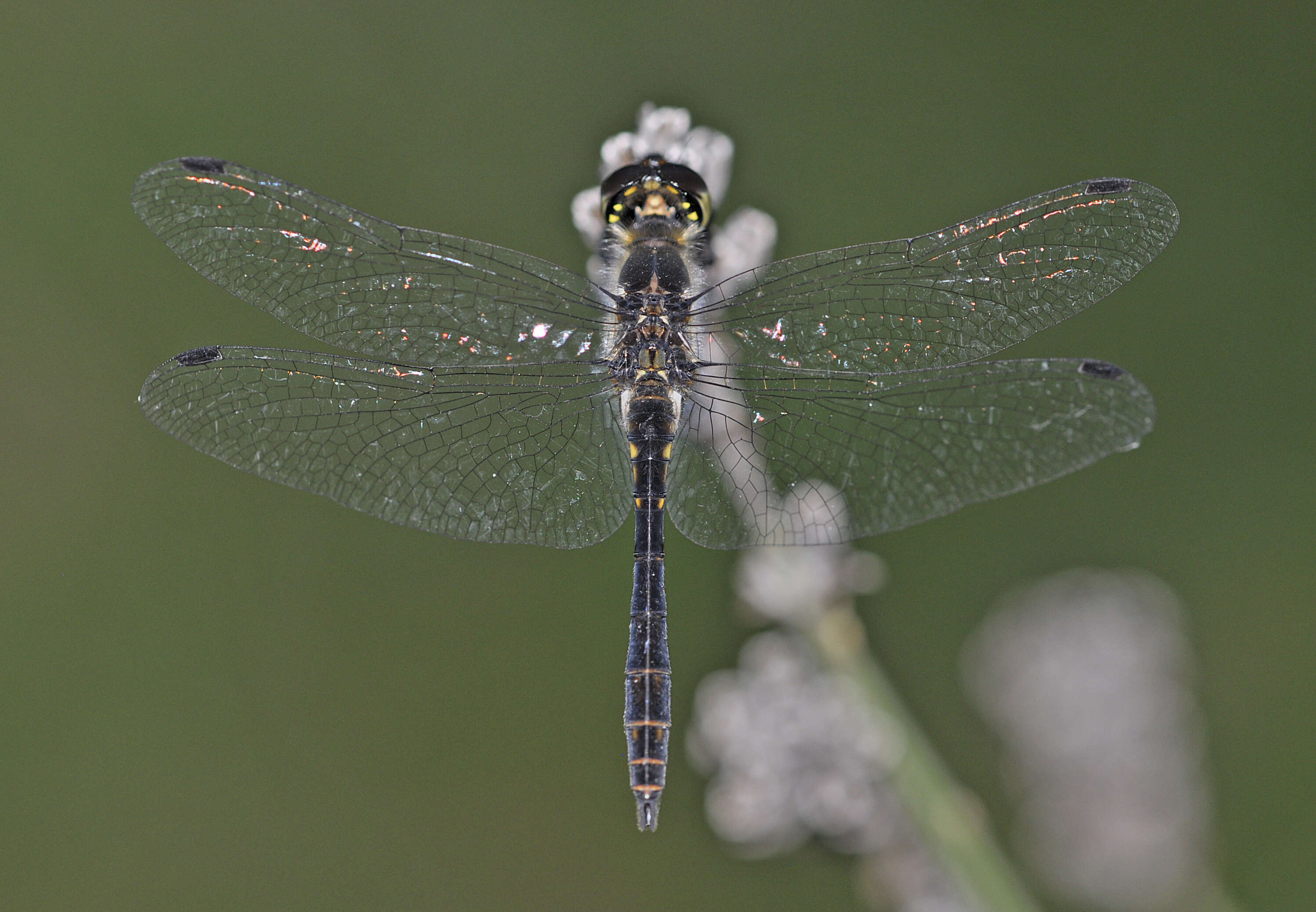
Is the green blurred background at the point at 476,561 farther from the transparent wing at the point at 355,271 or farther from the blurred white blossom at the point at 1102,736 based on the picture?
the transparent wing at the point at 355,271

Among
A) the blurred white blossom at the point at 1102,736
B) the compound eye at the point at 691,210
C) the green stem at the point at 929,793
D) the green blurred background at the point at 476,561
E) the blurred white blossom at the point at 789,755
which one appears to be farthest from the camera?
the green blurred background at the point at 476,561

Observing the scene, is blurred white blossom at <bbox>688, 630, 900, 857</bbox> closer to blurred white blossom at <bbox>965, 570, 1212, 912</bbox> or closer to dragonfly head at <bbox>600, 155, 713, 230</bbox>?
blurred white blossom at <bbox>965, 570, 1212, 912</bbox>

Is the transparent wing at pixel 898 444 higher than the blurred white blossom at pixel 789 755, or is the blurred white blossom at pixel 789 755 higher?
the transparent wing at pixel 898 444

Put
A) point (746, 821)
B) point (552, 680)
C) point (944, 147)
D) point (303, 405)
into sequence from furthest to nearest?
point (944, 147) < point (552, 680) < point (303, 405) < point (746, 821)

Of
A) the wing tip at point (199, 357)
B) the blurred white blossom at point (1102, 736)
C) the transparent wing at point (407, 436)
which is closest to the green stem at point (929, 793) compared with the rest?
the blurred white blossom at point (1102, 736)

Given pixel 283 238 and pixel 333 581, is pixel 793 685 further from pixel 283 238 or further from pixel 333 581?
pixel 333 581

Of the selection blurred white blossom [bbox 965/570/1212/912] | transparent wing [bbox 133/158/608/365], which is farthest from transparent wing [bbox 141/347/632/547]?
blurred white blossom [bbox 965/570/1212/912]

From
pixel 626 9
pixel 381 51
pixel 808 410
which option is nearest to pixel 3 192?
pixel 381 51

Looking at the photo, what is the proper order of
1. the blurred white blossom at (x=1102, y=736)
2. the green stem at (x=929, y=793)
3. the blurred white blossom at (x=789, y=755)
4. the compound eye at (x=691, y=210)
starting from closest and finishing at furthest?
the green stem at (x=929, y=793) < the blurred white blossom at (x=789, y=755) < the blurred white blossom at (x=1102, y=736) < the compound eye at (x=691, y=210)
